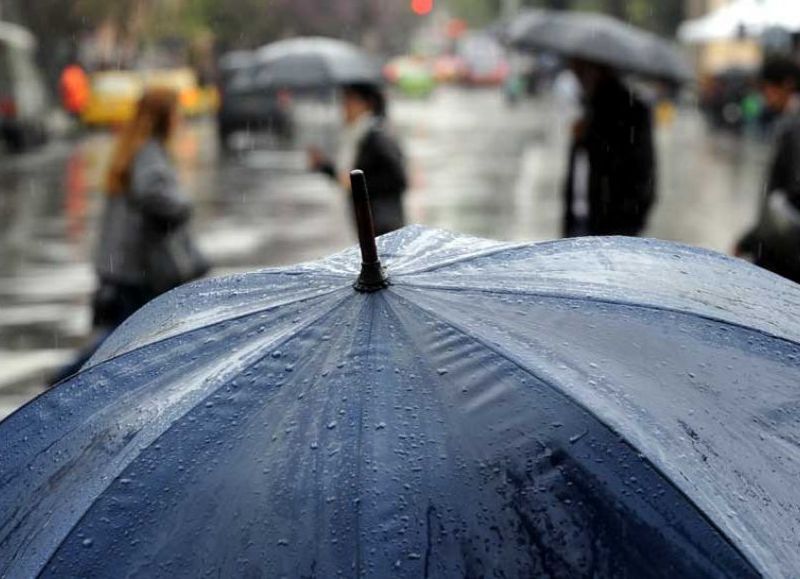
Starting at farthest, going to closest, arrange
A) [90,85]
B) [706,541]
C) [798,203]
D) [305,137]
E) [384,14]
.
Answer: [384,14]
[90,85]
[305,137]
[798,203]
[706,541]

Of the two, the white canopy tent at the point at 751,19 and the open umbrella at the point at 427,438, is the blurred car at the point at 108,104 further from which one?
the open umbrella at the point at 427,438

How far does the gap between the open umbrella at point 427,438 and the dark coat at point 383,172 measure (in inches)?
186

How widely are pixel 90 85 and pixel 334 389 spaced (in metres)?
32.4

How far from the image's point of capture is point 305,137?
30.8m

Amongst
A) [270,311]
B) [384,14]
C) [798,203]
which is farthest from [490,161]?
[384,14]

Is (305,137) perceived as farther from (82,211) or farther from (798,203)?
(798,203)

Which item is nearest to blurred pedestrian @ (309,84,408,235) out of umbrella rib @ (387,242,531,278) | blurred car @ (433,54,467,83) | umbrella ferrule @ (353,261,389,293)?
umbrella rib @ (387,242,531,278)

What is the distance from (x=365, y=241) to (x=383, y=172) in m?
4.97

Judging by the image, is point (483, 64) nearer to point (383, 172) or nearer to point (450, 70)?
point (450, 70)

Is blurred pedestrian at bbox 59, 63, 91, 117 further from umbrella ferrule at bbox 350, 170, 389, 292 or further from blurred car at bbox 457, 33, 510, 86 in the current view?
blurred car at bbox 457, 33, 510, 86

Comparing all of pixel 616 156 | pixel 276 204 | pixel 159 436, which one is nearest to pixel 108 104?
pixel 276 204

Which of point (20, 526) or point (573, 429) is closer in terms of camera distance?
point (573, 429)

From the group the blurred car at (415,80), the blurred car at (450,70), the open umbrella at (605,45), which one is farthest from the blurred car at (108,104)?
the blurred car at (450,70)

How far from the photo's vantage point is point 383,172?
273 inches
